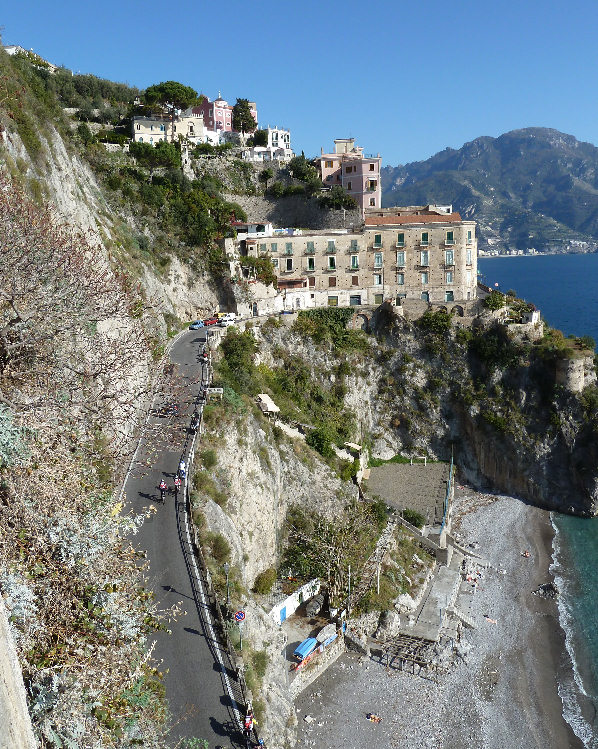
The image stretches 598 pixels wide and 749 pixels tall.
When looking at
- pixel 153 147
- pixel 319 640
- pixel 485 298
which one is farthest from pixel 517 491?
pixel 153 147

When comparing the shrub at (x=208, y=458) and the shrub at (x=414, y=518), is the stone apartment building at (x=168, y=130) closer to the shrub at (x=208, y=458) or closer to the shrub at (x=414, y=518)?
the shrub at (x=208, y=458)

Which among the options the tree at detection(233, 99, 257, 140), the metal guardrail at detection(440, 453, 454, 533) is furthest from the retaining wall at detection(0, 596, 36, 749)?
the tree at detection(233, 99, 257, 140)

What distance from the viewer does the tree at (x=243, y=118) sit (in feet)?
246

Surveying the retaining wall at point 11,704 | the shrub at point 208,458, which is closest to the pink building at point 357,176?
the shrub at point 208,458

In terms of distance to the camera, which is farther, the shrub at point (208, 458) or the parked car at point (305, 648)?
the shrub at point (208, 458)

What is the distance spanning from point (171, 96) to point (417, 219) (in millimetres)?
32573

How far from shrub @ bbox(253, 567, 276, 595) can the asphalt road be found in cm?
630

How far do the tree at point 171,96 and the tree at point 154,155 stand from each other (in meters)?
10.5

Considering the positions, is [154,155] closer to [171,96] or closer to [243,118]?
[171,96]

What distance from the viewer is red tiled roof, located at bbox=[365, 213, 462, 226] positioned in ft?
158

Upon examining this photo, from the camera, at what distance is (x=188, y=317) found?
46031 millimetres

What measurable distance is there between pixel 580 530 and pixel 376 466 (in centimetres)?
1566

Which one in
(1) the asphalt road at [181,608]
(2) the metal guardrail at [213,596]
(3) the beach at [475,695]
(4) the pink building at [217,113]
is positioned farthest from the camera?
(4) the pink building at [217,113]

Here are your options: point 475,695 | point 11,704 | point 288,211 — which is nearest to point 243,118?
point 288,211
